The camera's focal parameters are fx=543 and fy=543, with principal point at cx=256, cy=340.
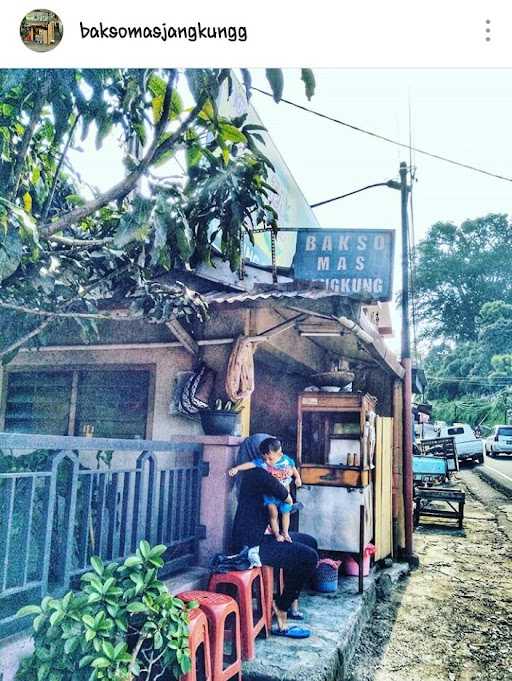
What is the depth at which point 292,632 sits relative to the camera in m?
3.72

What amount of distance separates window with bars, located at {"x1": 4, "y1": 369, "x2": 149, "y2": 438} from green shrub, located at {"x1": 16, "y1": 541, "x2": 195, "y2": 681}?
280cm

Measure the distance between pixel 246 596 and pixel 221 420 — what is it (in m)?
1.29

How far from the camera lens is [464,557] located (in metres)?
7.75

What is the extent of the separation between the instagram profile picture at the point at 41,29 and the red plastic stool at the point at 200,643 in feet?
8.22

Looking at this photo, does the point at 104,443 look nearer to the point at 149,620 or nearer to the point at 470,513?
the point at 149,620

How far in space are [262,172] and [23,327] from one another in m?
1.97

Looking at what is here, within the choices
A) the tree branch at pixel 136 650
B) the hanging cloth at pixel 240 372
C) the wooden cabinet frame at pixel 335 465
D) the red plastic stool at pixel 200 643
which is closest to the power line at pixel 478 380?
the wooden cabinet frame at pixel 335 465

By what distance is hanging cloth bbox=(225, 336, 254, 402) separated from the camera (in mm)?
4297

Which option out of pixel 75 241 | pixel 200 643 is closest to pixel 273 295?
pixel 75 241

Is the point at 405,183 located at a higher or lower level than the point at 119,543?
higher

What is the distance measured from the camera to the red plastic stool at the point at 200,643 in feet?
8.66

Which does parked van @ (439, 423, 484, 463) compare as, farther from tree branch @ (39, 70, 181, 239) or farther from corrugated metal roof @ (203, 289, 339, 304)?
tree branch @ (39, 70, 181, 239)

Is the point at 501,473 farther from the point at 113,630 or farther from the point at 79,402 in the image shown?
the point at 113,630

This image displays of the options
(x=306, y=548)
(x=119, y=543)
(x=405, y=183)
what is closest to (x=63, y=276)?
(x=119, y=543)
